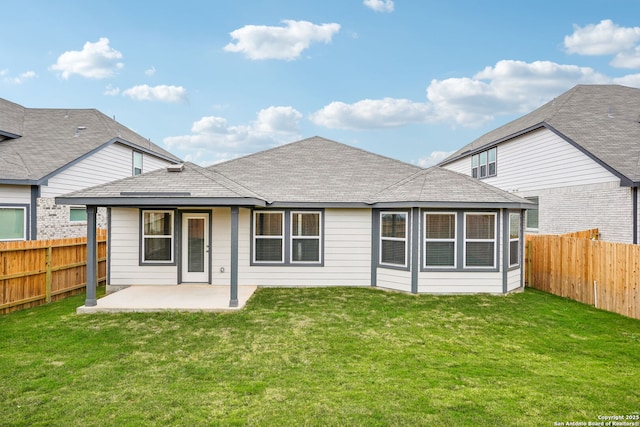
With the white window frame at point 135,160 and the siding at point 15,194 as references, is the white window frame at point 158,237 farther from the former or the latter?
the white window frame at point 135,160

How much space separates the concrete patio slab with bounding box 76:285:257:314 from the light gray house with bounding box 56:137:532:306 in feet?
1.80

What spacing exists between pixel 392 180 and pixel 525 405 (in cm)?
831

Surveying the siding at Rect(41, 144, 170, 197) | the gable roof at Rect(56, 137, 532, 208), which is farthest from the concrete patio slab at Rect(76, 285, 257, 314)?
the siding at Rect(41, 144, 170, 197)

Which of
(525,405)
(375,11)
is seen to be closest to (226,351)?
(525,405)

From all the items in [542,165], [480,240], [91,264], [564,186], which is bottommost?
[91,264]

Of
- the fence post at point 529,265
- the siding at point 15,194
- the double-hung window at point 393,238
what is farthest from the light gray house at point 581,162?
the siding at point 15,194

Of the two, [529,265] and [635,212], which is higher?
[635,212]

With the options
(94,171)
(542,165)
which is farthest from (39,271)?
(542,165)

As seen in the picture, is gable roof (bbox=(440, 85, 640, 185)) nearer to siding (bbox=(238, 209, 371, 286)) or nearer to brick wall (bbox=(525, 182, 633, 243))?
brick wall (bbox=(525, 182, 633, 243))

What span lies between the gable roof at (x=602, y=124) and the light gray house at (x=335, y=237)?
4.76 m

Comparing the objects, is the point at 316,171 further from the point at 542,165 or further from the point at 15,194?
the point at 542,165

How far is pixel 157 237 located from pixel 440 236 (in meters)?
7.80

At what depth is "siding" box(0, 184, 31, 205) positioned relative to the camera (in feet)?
35.9

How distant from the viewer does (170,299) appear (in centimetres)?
844
